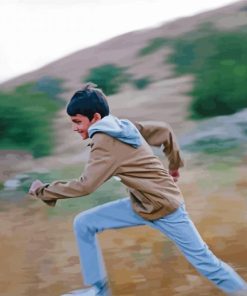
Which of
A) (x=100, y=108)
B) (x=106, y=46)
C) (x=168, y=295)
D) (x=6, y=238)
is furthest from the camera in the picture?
(x=106, y=46)

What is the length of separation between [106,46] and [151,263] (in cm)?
149

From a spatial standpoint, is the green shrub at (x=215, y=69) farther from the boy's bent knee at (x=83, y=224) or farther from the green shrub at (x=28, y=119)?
the boy's bent knee at (x=83, y=224)

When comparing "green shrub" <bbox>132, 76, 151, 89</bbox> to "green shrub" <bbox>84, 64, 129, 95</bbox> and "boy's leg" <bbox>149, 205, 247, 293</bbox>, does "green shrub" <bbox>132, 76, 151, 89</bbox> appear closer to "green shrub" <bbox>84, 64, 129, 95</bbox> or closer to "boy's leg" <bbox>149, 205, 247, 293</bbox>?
"green shrub" <bbox>84, 64, 129, 95</bbox>

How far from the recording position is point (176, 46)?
20.0 feet

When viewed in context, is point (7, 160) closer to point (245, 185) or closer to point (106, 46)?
point (106, 46)

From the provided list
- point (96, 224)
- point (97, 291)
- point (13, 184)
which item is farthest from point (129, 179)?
point (13, 184)

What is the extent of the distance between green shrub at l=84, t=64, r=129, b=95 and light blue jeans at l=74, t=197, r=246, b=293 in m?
1.39

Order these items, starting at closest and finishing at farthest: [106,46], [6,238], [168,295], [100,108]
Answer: [100,108], [168,295], [6,238], [106,46]

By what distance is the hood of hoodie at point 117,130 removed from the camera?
446 centimetres

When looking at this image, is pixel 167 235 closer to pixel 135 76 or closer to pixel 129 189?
pixel 129 189

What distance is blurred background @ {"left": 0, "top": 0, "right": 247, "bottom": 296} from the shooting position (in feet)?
18.2

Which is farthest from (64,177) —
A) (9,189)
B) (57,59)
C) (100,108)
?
(100,108)

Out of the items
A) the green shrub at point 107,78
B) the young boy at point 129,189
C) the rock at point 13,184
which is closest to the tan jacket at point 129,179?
the young boy at point 129,189

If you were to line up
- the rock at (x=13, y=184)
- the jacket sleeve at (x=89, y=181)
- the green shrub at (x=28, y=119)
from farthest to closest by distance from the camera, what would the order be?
1. the green shrub at (x=28, y=119)
2. the rock at (x=13, y=184)
3. the jacket sleeve at (x=89, y=181)
